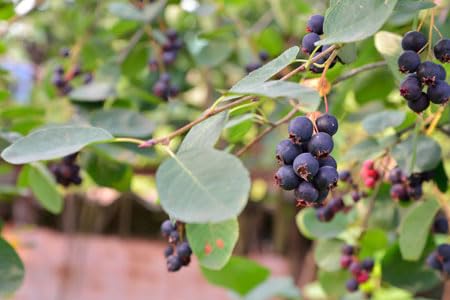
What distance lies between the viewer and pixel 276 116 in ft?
4.26

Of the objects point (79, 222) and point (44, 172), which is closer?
point (44, 172)

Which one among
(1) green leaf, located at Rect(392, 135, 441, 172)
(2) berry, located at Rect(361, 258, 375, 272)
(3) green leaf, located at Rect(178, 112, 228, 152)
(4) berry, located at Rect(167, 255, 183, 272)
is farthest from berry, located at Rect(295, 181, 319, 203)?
(2) berry, located at Rect(361, 258, 375, 272)

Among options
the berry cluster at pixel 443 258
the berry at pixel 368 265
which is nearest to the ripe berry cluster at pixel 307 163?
the berry cluster at pixel 443 258

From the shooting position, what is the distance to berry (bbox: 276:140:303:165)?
0.62m

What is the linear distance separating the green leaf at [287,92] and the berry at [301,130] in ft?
0.07

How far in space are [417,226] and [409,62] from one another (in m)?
0.43

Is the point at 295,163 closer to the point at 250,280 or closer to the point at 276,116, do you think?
the point at 276,116

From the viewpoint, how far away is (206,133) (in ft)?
2.24

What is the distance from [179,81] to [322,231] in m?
0.70

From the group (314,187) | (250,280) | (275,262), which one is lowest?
(275,262)

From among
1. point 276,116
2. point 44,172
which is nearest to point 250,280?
point 276,116

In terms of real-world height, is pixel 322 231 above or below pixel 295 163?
below

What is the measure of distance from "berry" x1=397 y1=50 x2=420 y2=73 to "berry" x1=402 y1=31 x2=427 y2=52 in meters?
0.02

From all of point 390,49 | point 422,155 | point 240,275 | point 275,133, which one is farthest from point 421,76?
point 275,133
